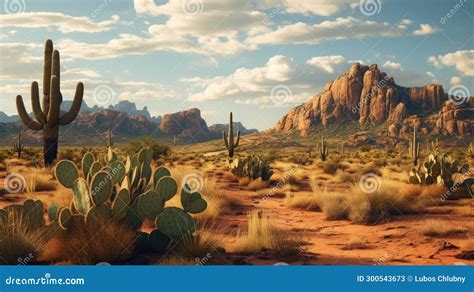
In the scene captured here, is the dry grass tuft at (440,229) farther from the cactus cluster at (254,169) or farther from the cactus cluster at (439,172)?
the cactus cluster at (254,169)

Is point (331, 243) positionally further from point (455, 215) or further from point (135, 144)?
point (135, 144)

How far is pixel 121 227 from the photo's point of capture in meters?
6.19

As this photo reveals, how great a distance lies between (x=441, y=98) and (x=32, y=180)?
11762cm

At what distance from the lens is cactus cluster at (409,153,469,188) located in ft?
44.3

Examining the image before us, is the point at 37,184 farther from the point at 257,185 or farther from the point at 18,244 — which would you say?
the point at 18,244

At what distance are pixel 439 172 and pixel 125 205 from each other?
35.4 feet

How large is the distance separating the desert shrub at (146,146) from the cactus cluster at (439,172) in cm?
1634

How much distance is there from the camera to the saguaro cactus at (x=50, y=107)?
1808cm

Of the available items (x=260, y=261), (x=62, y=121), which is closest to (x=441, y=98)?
(x=62, y=121)

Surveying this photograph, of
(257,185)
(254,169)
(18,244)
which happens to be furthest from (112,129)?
(18,244)

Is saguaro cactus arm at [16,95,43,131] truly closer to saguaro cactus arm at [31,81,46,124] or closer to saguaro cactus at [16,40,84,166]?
saguaro cactus at [16,40,84,166]

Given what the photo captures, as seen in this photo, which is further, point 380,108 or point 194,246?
point 380,108

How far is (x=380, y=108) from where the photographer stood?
11462cm

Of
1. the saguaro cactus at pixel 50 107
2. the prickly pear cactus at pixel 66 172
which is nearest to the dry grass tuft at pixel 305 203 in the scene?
the prickly pear cactus at pixel 66 172
